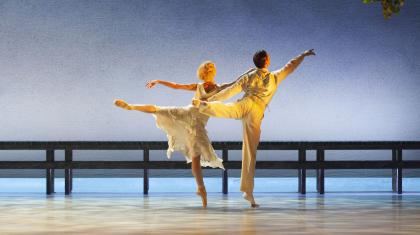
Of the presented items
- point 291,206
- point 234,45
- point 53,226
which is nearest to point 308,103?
point 234,45

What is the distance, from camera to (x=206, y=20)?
16516mm

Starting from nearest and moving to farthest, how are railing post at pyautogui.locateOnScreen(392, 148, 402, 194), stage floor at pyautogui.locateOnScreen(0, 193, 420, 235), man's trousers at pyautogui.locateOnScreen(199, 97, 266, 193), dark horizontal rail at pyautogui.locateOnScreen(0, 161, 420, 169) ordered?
stage floor at pyautogui.locateOnScreen(0, 193, 420, 235), man's trousers at pyautogui.locateOnScreen(199, 97, 266, 193), dark horizontal rail at pyautogui.locateOnScreen(0, 161, 420, 169), railing post at pyautogui.locateOnScreen(392, 148, 402, 194)

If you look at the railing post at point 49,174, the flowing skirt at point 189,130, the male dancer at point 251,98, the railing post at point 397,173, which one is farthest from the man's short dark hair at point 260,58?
the railing post at point 49,174

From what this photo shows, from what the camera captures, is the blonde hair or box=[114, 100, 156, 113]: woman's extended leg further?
the blonde hair

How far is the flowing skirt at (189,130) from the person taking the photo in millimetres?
9594

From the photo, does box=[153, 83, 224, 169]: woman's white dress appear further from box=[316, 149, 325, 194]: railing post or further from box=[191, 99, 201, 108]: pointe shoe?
box=[316, 149, 325, 194]: railing post

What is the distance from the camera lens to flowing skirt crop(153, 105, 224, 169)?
378 inches

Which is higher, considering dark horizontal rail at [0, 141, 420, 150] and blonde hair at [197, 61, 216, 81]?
blonde hair at [197, 61, 216, 81]

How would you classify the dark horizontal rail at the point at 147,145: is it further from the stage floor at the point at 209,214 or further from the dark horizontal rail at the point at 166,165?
the stage floor at the point at 209,214

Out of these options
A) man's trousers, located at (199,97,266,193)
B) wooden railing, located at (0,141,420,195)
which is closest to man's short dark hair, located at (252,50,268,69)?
man's trousers, located at (199,97,266,193)

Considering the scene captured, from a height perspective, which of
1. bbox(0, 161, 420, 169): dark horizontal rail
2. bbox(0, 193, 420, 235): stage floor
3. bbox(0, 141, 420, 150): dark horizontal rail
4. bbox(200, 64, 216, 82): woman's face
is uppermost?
bbox(200, 64, 216, 82): woman's face

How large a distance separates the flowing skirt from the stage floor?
0.57m

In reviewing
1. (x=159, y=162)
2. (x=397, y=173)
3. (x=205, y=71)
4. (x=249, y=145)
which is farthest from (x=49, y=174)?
(x=397, y=173)

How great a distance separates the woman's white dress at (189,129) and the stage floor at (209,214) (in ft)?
1.88
